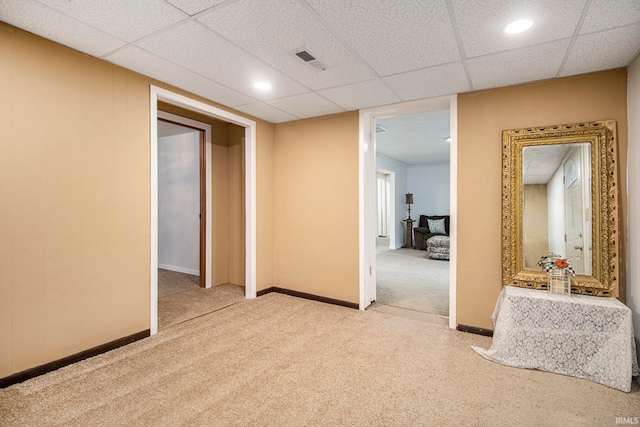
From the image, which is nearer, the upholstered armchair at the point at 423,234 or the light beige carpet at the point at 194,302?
the light beige carpet at the point at 194,302

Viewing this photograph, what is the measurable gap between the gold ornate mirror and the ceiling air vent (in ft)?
5.92

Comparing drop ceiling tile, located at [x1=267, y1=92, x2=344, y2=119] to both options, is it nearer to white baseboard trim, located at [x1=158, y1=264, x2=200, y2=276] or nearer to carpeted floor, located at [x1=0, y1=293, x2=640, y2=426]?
carpeted floor, located at [x1=0, y1=293, x2=640, y2=426]

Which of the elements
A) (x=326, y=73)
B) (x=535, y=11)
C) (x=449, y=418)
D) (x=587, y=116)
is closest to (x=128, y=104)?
(x=326, y=73)

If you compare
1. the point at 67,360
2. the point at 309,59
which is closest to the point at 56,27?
the point at 309,59

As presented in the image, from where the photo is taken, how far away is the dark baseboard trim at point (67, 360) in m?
2.00

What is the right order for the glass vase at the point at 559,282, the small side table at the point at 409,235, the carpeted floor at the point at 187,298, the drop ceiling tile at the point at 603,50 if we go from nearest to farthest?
the drop ceiling tile at the point at 603,50
the glass vase at the point at 559,282
the carpeted floor at the point at 187,298
the small side table at the point at 409,235

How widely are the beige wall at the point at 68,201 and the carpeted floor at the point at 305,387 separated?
342 mm

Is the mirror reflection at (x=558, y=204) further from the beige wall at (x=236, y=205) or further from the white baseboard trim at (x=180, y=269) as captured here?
the white baseboard trim at (x=180, y=269)

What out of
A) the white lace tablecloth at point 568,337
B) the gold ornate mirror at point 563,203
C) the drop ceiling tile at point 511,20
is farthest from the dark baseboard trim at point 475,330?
the drop ceiling tile at point 511,20

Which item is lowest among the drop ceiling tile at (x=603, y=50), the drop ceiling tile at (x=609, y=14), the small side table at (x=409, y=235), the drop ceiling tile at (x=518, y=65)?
the small side table at (x=409, y=235)

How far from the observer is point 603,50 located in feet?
7.04

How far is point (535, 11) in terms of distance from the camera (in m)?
1.73

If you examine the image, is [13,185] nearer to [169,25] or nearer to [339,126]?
[169,25]

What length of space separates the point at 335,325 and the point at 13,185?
2.80 metres
